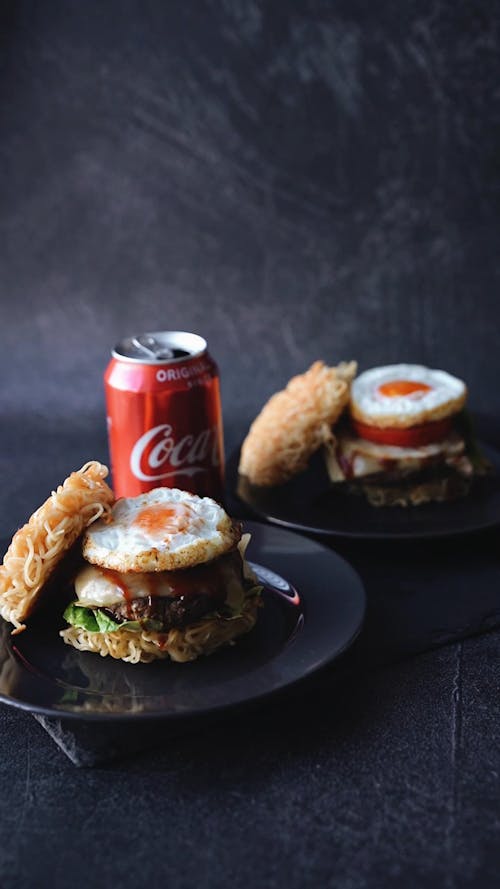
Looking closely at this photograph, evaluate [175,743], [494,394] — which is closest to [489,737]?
[175,743]

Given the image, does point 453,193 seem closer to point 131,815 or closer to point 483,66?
point 483,66

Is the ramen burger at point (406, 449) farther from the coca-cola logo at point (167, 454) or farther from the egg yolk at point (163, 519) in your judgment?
the egg yolk at point (163, 519)

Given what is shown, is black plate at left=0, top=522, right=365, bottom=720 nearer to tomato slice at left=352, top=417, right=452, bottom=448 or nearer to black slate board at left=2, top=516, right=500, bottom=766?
black slate board at left=2, top=516, right=500, bottom=766

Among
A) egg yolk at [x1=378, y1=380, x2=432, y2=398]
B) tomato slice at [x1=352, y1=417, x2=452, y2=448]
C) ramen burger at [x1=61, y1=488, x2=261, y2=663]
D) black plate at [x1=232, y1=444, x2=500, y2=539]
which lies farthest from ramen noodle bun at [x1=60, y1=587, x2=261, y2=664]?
egg yolk at [x1=378, y1=380, x2=432, y2=398]

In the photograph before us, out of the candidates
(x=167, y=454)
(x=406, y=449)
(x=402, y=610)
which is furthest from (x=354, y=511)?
(x=167, y=454)

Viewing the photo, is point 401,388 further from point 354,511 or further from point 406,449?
point 354,511
